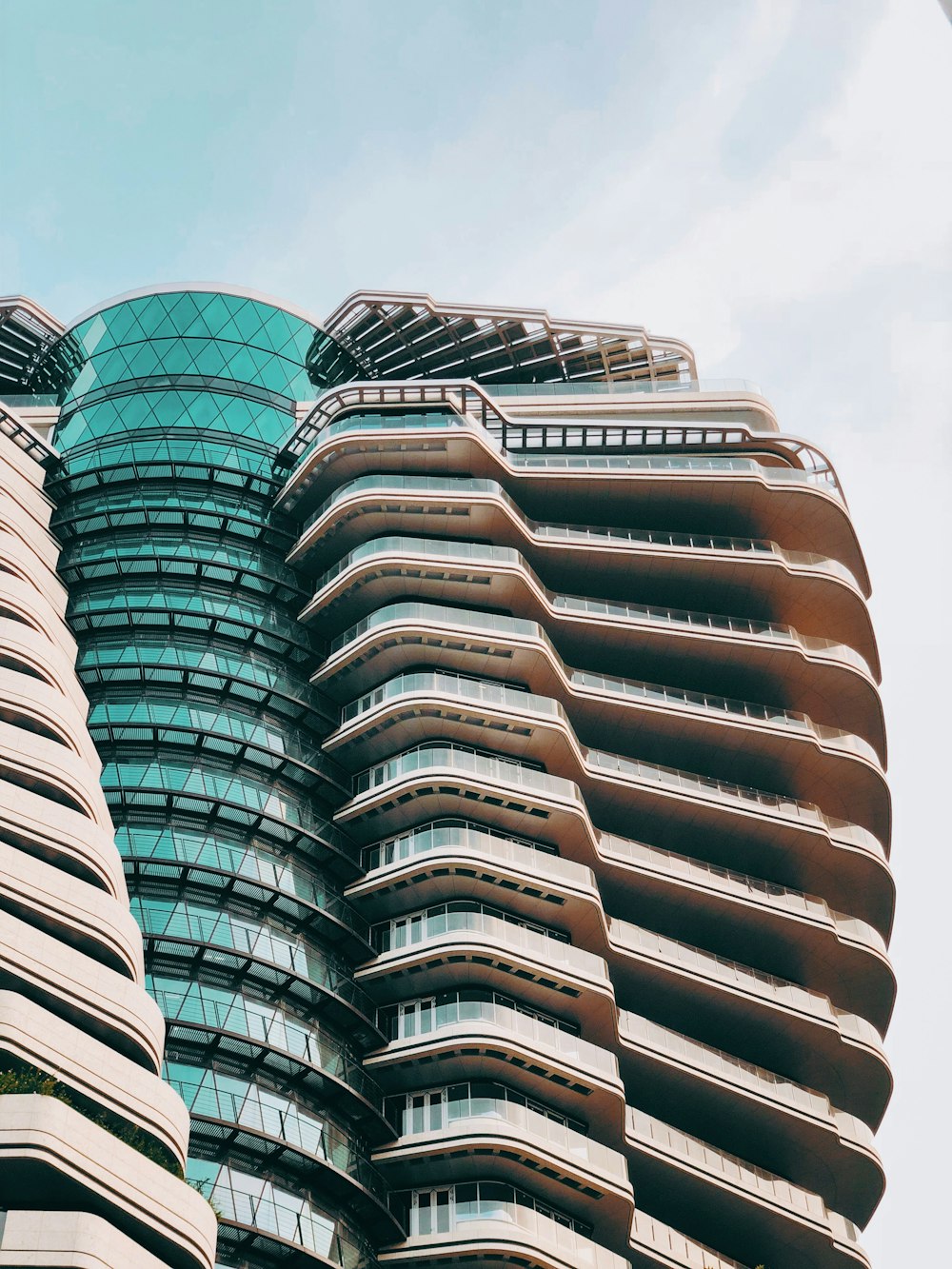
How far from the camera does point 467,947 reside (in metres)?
55.4

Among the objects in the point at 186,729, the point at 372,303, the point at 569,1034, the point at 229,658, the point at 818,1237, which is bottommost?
the point at 818,1237

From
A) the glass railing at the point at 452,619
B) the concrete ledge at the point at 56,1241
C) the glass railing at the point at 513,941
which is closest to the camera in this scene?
the concrete ledge at the point at 56,1241

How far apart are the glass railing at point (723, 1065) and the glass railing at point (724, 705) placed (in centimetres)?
1431

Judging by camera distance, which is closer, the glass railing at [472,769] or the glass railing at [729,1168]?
the glass railing at [729,1168]

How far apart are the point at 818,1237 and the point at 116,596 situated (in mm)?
39057

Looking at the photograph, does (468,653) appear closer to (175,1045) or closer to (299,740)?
(299,740)

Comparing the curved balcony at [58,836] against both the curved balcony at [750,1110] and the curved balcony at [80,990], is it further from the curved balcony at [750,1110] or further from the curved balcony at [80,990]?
the curved balcony at [750,1110]

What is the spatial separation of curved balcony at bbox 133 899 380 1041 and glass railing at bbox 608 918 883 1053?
1221 centimetres

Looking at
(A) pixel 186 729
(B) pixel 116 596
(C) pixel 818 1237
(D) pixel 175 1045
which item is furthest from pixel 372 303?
(C) pixel 818 1237

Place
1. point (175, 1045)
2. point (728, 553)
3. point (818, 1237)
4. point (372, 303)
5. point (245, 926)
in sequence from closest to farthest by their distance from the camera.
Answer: point (175, 1045)
point (245, 926)
point (818, 1237)
point (728, 553)
point (372, 303)

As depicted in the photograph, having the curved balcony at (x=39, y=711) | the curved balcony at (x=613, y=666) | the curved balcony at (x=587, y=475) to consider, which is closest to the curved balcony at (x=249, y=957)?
the curved balcony at (x=39, y=711)

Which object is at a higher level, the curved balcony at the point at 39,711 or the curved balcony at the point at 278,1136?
the curved balcony at the point at 39,711

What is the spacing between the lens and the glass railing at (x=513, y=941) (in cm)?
5609

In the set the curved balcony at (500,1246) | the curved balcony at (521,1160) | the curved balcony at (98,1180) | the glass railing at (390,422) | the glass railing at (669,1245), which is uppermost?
the glass railing at (390,422)
